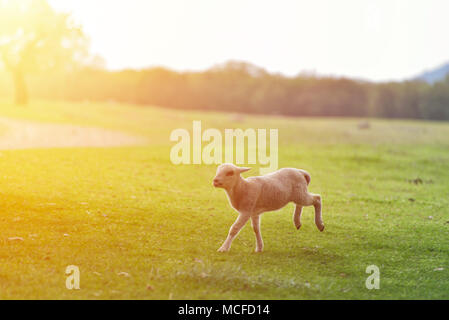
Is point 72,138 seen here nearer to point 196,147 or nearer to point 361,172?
point 196,147

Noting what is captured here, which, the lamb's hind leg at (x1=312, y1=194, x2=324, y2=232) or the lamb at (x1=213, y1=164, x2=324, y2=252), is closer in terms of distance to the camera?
the lamb at (x1=213, y1=164, x2=324, y2=252)

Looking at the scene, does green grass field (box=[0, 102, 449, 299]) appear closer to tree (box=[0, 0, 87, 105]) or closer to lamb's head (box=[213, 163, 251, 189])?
lamb's head (box=[213, 163, 251, 189])

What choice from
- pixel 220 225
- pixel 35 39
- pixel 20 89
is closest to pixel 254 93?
Answer: pixel 20 89

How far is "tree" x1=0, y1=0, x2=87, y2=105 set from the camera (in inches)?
1452

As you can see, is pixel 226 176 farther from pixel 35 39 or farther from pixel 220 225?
pixel 35 39

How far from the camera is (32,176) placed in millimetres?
12758

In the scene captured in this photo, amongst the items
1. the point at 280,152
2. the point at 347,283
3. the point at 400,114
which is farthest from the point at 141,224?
the point at 400,114

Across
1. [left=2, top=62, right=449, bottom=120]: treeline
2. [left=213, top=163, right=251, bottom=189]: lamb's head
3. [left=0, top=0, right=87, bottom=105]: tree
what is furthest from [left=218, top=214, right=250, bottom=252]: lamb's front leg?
[left=2, top=62, right=449, bottom=120]: treeline

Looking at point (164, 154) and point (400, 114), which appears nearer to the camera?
point (164, 154)

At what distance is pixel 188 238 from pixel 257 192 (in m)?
1.76

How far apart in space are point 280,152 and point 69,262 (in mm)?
17592

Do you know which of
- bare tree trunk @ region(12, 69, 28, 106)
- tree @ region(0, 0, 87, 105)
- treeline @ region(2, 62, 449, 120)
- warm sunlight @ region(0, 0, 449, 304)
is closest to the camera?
warm sunlight @ region(0, 0, 449, 304)

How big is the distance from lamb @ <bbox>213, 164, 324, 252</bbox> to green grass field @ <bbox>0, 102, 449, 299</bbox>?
1.99 feet

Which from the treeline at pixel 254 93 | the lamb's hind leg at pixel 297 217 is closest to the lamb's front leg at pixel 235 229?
the lamb's hind leg at pixel 297 217
